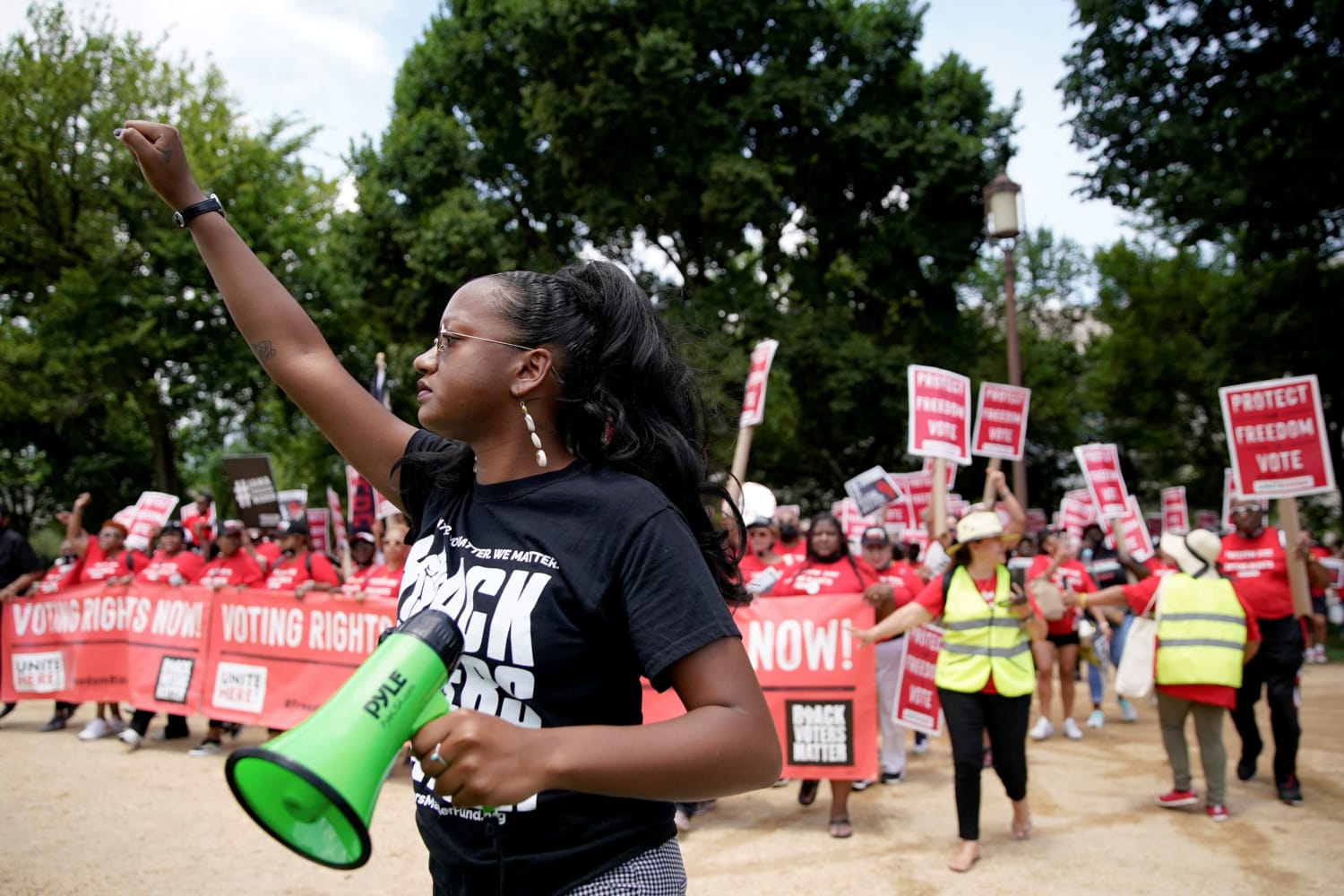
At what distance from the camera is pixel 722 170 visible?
21.2m

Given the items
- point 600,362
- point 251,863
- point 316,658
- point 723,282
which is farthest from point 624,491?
point 723,282

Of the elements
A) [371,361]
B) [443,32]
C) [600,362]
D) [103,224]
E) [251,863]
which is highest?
[443,32]

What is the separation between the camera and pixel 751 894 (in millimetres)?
5848

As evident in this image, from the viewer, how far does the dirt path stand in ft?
19.7

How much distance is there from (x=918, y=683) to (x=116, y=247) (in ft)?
71.1

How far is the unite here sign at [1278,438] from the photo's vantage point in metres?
8.07

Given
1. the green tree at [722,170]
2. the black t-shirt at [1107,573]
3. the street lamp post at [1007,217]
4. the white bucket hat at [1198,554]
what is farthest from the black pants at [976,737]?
the green tree at [722,170]

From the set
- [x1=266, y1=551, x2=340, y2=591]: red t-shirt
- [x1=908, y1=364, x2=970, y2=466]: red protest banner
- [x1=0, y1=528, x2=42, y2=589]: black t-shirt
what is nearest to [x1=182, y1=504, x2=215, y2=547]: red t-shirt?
[x1=0, y1=528, x2=42, y2=589]: black t-shirt

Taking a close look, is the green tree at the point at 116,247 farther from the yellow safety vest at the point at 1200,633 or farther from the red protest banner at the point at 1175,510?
the yellow safety vest at the point at 1200,633

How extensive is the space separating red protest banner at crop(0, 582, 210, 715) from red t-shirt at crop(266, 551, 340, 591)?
0.64m

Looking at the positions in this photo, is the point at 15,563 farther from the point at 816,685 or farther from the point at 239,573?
the point at 816,685

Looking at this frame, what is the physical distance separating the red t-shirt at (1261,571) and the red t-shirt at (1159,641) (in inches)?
6.7

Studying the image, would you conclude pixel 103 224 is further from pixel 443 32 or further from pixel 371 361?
pixel 443 32

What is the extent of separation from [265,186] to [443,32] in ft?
18.6
